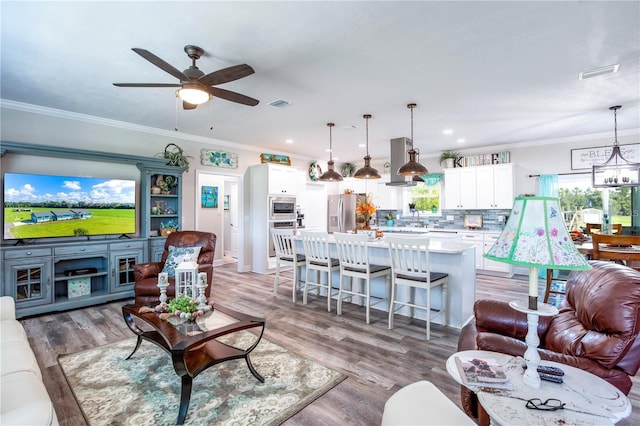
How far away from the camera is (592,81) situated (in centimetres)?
337

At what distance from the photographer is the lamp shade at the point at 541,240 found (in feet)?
3.97

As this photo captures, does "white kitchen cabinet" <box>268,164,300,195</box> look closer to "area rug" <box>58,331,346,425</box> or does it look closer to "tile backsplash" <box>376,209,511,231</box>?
"tile backsplash" <box>376,209,511,231</box>

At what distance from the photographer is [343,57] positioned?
9.43 ft

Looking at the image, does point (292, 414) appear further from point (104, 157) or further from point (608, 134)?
point (608, 134)

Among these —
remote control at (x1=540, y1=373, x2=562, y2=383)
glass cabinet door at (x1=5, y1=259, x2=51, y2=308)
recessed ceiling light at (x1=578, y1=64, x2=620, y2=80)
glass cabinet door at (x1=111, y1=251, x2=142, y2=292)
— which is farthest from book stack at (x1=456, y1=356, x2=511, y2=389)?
glass cabinet door at (x1=5, y1=259, x2=51, y2=308)

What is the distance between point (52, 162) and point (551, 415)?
5.74 metres

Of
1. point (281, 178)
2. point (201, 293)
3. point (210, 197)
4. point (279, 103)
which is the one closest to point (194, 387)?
point (201, 293)

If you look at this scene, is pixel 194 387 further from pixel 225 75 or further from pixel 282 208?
pixel 282 208

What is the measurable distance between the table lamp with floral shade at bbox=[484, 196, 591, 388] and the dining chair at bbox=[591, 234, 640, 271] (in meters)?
3.27

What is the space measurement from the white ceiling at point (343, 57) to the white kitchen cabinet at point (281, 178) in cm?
156

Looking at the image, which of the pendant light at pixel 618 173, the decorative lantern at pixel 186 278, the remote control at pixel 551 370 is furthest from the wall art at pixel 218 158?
the pendant light at pixel 618 173

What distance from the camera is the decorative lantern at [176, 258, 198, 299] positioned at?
8.90 feet

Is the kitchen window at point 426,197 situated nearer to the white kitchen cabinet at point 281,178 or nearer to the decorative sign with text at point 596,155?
the decorative sign with text at point 596,155

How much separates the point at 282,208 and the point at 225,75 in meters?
4.14
